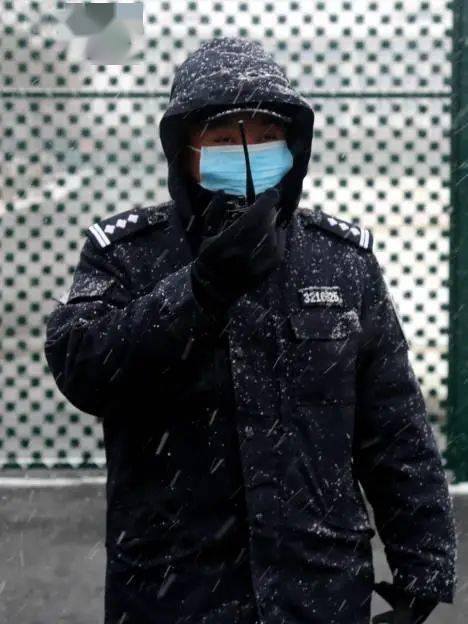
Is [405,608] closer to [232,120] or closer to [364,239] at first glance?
[364,239]

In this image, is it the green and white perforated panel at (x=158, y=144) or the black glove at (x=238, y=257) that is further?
the green and white perforated panel at (x=158, y=144)

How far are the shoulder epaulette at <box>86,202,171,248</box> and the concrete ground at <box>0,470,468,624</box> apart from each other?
7.06 ft

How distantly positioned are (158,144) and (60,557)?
1.70 m

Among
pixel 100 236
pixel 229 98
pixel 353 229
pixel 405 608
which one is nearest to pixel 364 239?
pixel 353 229

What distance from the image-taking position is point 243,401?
97.8 inches

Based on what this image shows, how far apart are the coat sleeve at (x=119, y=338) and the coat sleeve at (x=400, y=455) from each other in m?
0.54

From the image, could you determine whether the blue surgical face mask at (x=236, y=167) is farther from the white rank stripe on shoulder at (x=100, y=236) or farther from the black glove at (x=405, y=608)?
the black glove at (x=405, y=608)

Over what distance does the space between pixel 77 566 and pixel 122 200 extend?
1.49 meters

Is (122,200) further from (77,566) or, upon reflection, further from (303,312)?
(303,312)

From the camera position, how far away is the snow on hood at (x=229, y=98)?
2.57 meters

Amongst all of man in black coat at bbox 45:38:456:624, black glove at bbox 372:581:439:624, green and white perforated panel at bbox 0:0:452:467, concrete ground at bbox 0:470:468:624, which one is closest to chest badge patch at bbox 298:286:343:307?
man in black coat at bbox 45:38:456:624

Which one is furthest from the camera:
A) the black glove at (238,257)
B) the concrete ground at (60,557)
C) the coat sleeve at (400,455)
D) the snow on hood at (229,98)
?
the concrete ground at (60,557)

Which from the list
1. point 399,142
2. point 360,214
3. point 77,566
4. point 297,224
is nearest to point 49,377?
point 77,566

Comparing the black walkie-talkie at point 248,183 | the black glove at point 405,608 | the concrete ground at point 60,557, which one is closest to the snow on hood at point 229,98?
the black walkie-talkie at point 248,183
